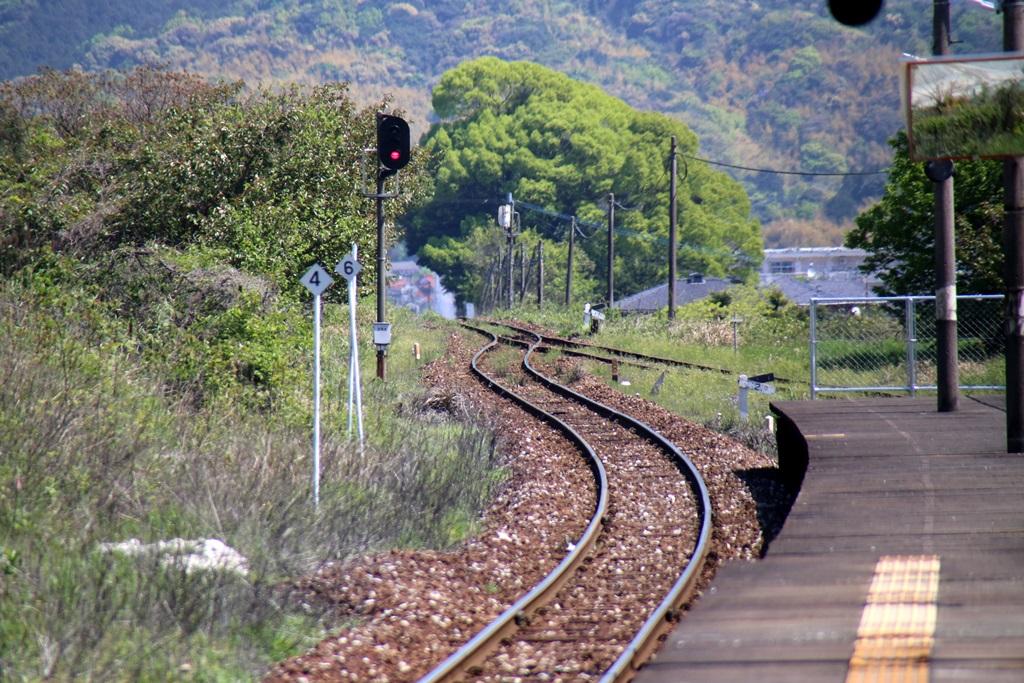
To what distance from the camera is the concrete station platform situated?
602 centimetres

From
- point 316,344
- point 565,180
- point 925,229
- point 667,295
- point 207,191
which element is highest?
point 565,180

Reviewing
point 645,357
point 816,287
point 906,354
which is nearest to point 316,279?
point 906,354

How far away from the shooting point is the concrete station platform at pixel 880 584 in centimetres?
602

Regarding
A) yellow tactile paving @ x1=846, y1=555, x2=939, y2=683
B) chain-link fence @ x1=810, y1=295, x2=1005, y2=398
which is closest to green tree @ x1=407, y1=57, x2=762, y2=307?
chain-link fence @ x1=810, y1=295, x2=1005, y2=398

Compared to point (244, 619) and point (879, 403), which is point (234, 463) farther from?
point (879, 403)

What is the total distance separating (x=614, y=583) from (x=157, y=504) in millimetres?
3728

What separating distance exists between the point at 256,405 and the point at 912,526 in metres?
8.68

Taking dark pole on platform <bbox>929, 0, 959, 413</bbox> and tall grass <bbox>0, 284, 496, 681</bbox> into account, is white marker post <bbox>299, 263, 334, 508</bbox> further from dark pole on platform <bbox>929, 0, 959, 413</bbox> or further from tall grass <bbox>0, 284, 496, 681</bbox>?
dark pole on platform <bbox>929, 0, 959, 413</bbox>

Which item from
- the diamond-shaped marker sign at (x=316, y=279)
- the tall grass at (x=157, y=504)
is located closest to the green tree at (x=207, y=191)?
the tall grass at (x=157, y=504)

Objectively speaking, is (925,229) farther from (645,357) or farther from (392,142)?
(392,142)

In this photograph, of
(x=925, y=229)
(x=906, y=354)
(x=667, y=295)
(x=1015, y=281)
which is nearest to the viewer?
(x=1015, y=281)

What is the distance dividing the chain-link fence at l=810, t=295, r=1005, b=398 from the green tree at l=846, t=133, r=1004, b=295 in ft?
8.93

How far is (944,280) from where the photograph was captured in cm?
Result: 1524

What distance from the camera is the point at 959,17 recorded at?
99.9m
